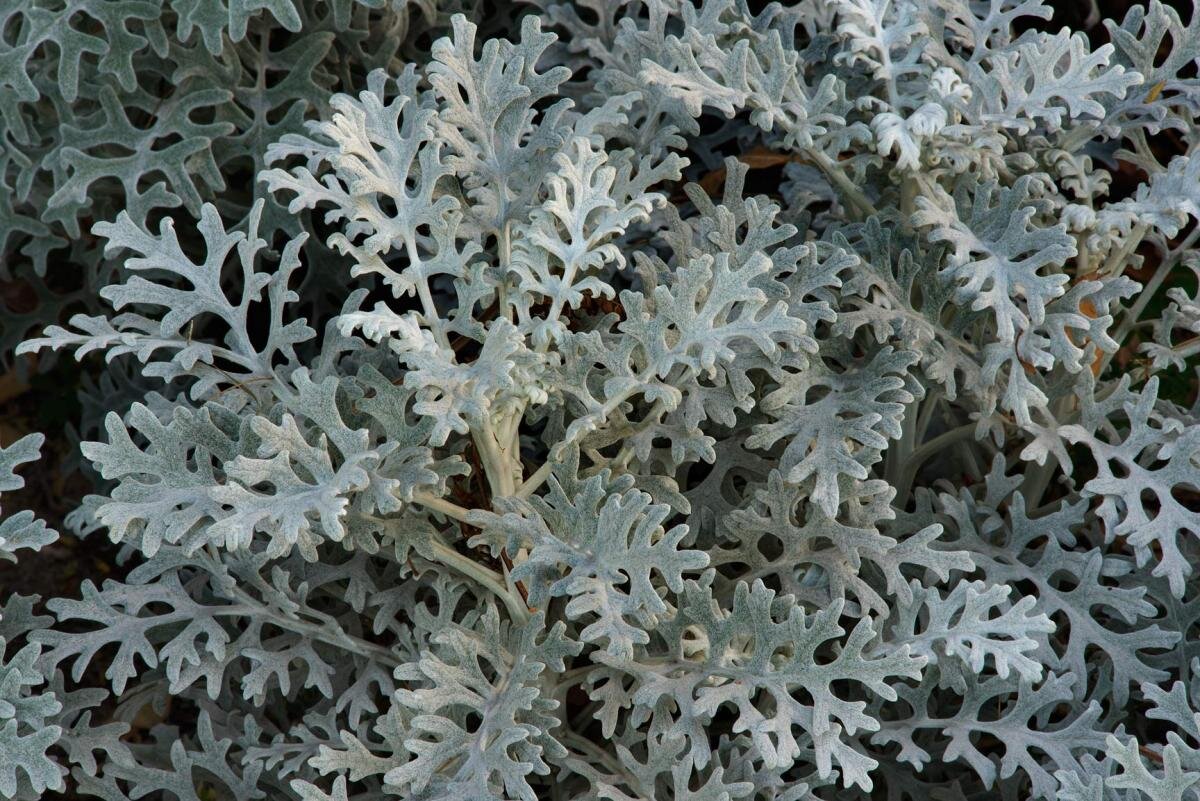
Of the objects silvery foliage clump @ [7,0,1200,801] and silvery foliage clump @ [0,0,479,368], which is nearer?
silvery foliage clump @ [7,0,1200,801]

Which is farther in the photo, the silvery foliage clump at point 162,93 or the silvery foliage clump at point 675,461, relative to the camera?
the silvery foliage clump at point 162,93

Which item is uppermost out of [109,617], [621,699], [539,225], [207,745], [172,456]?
[539,225]

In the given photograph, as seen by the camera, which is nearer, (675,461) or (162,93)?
(675,461)

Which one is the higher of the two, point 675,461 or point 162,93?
point 675,461

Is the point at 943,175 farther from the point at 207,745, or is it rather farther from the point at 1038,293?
the point at 207,745

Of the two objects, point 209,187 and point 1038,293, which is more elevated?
point 1038,293

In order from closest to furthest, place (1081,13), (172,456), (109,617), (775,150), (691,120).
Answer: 1. (172,456)
2. (109,617)
3. (691,120)
4. (775,150)
5. (1081,13)

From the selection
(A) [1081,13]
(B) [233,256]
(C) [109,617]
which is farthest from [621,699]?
(A) [1081,13]

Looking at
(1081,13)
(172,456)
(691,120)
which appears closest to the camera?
(172,456)
